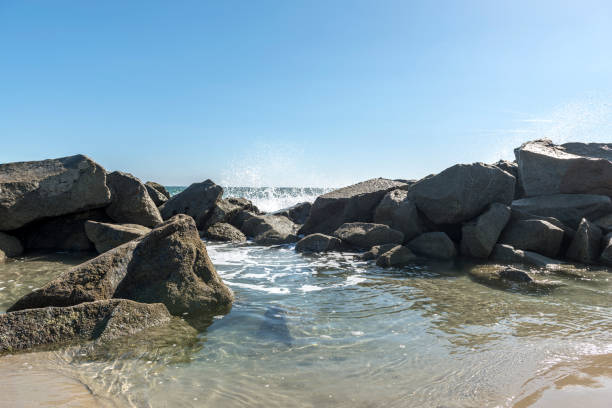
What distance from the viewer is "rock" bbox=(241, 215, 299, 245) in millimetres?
13047

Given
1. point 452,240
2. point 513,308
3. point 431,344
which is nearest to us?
point 431,344

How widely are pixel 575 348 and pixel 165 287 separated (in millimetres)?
5181

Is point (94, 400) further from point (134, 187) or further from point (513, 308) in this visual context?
point (134, 187)

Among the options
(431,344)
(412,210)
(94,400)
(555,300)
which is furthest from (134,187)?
(555,300)

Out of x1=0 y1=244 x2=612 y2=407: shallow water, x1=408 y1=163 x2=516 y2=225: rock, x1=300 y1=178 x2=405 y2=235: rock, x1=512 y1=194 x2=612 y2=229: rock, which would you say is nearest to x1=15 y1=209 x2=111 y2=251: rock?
x1=0 y1=244 x2=612 y2=407: shallow water

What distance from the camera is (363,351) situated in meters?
4.17

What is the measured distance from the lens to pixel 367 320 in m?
5.20

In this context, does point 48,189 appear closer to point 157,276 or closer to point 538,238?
point 157,276

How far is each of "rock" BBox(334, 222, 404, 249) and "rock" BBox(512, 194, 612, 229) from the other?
3.47 meters

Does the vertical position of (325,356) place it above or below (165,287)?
below

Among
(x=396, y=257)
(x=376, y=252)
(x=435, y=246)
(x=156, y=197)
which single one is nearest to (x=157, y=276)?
(x=396, y=257)

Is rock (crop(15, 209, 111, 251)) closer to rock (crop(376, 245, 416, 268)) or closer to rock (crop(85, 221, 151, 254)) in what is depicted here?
rock (crop(85, 221, 151, 254))

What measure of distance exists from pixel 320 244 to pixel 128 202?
5.73 meters

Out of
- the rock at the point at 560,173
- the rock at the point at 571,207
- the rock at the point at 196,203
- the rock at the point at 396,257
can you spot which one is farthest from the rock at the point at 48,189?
the rock at the point at 560,173
